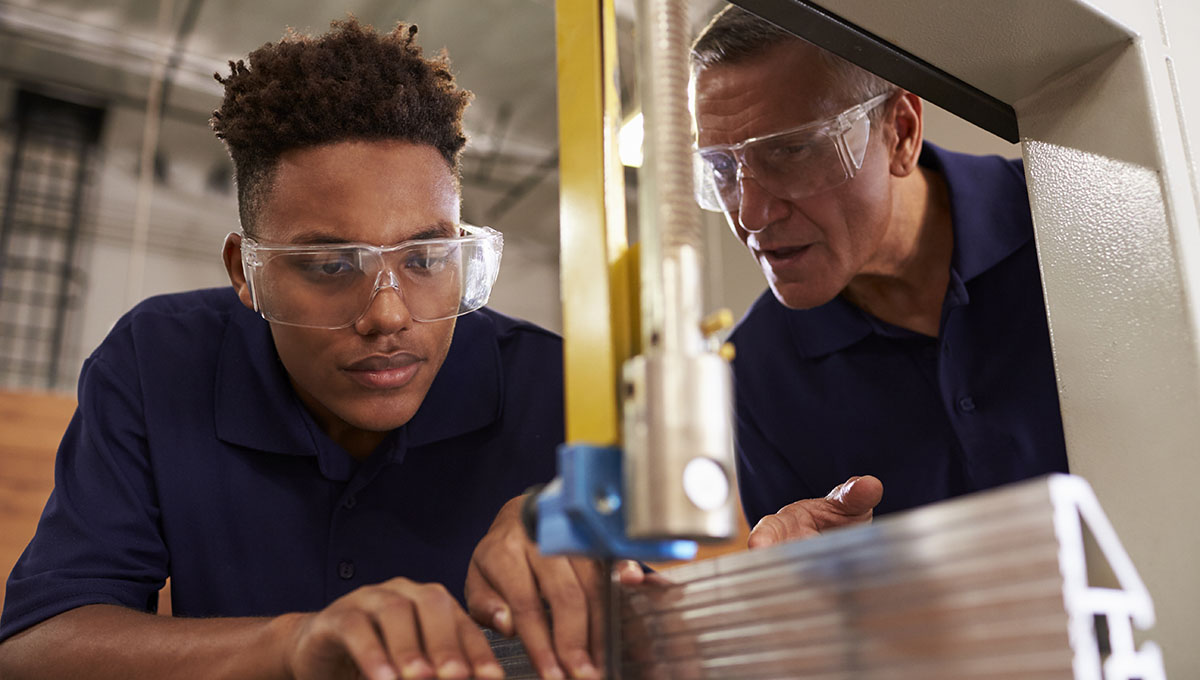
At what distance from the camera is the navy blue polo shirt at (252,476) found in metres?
1.22

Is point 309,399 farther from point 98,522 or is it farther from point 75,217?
point 75,217

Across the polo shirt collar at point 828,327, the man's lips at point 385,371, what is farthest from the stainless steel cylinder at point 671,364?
the polo shirt collar at point 828,327

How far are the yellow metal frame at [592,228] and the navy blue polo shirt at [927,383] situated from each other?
94cm

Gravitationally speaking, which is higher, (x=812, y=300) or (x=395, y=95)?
(x=395, y=95)

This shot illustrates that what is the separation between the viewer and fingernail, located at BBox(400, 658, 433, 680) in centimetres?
65

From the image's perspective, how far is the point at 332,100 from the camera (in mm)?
1296

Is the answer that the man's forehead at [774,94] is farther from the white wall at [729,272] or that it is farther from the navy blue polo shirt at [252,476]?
the white wall at [729,272]

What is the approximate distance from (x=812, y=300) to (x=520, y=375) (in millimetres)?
451

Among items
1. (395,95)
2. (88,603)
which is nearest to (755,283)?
(395,95)

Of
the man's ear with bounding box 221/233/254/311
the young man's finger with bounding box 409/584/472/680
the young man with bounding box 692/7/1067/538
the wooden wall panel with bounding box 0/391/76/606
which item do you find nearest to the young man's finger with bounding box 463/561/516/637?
the young man's finger with bounding box 409/584/472/680

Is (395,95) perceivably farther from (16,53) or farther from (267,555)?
(16,53)

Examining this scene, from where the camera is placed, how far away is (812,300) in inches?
57.9

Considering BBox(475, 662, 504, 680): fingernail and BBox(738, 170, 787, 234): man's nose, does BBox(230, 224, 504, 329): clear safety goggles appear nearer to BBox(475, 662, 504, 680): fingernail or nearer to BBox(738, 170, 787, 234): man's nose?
BBox(738, 170, 787, 234): man's nose

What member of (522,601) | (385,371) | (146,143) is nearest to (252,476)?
(385,371)
